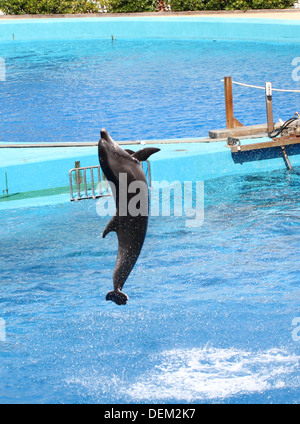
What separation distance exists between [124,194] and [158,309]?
2.38 m

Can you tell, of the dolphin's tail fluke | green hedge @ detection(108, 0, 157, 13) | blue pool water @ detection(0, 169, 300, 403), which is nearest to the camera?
the dolphin's tail fluke

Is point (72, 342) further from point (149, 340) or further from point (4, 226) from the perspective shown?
point (4, 226)

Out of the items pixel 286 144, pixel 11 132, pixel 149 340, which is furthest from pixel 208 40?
pixel 149 340

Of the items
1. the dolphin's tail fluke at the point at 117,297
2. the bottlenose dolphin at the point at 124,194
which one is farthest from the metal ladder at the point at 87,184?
the dolphin's tail fluke at the point at 117,297

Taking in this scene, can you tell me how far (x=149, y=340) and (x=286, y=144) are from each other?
5038 mm

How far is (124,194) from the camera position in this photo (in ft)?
12.6

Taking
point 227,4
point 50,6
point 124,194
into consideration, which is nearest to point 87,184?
point 124,194

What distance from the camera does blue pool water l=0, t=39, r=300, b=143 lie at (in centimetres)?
1215

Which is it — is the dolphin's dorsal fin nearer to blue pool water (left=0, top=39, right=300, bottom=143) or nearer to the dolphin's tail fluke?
the dolphin's tail fluke

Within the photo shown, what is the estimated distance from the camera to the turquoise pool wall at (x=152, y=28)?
1963cm

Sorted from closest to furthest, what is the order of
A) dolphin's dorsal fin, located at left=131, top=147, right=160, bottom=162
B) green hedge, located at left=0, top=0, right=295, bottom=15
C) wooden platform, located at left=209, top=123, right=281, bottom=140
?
dolphin's dorsal fin, located at left=131, top=147, right=160, bottom=162 → wooden platform, located at left=209, top=123, right=281, bottom=140 → green hedge, located at left=0, top=0, right=295, bottom=15

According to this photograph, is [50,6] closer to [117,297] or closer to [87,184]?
[87,184]

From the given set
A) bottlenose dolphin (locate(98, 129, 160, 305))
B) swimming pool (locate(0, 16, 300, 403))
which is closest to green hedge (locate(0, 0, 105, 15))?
swimming pool (locate(0, 16, 300, 403))

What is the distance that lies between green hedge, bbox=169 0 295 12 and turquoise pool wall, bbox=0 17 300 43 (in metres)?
1.23
